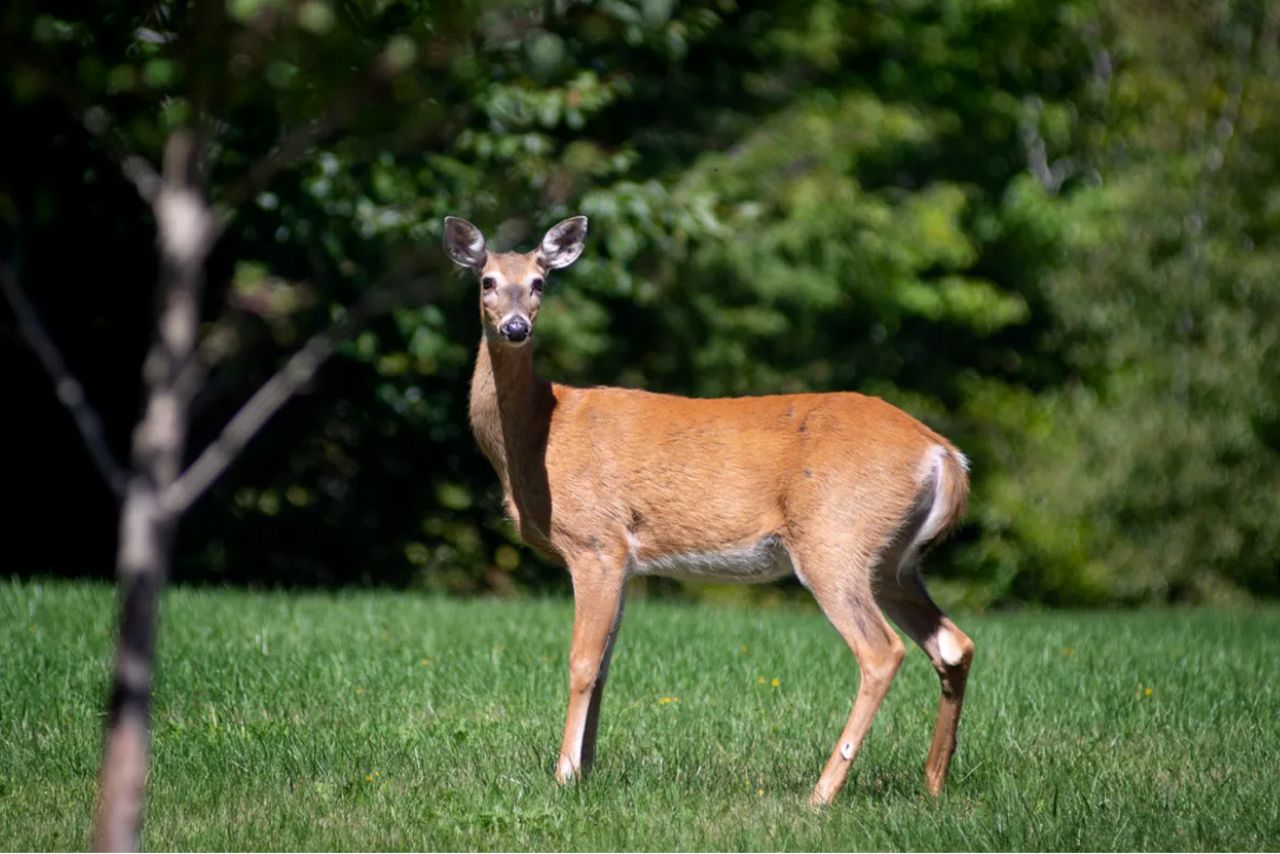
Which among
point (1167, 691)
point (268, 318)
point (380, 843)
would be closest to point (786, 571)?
point (380, 843)

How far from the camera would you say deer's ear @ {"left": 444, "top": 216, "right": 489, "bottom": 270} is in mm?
6625

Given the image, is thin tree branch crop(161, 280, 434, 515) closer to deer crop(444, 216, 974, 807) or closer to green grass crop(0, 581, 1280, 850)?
green grass crop(0, 581, 1280, 850)

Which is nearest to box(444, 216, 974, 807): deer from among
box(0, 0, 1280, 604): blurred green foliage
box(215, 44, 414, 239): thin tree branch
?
box(0, 0, 1280, 604): blurred green foliage

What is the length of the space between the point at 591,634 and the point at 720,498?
0.65 m

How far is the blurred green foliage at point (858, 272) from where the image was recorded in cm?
1252

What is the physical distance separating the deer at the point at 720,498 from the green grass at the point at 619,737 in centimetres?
34

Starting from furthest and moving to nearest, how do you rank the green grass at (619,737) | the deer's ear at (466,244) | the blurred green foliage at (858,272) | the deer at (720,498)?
the blurred green foliage at (858,272)
the deer's ear at (466,244)
the deer at (720,498)
the green grass at (619,737)

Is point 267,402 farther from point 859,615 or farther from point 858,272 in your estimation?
point 858,272

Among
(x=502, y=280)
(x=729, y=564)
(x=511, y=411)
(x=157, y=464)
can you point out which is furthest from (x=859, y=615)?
(x=157, y=464)

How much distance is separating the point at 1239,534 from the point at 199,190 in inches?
673

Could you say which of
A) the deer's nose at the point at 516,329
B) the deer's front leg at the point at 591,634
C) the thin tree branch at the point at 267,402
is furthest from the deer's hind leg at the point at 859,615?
the thin tree branch at the point at 267,402

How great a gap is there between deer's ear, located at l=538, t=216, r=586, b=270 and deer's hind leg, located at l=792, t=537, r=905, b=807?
1.67m

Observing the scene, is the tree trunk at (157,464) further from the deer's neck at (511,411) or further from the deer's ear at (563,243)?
the deer's ear at (563,243)

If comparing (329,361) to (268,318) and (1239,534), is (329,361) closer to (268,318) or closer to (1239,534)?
(268,318)
